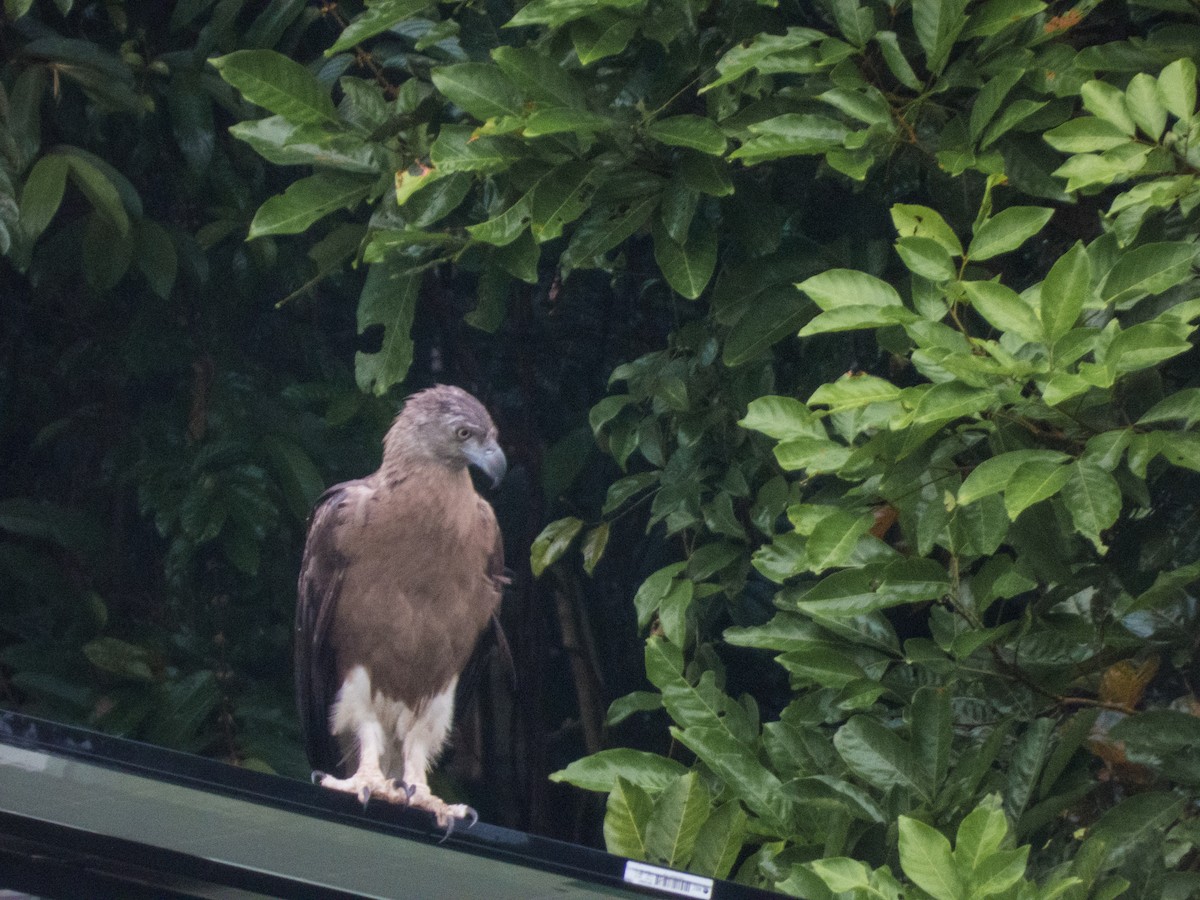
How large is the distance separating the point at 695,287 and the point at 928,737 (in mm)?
470

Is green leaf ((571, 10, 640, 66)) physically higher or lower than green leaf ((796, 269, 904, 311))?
higher

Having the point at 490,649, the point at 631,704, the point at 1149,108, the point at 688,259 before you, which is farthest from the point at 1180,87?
the point at 490,649

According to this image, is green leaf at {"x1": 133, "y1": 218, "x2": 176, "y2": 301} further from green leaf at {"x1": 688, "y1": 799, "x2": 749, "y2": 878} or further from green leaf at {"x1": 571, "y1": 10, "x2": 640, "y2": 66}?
green leaf at {"x1": 688, "y1": 799, "x2": 749, "y2": 878}

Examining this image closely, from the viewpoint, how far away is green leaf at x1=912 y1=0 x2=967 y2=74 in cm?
102

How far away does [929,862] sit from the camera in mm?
894

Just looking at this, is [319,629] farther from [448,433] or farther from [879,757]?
[879,757]

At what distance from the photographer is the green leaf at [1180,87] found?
92 centimetres

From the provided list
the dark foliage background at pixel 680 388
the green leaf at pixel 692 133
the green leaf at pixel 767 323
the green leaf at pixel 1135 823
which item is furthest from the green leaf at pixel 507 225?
the green leaf at pixel 1135 823

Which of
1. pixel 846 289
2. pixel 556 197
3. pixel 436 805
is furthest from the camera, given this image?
pixel 436 805

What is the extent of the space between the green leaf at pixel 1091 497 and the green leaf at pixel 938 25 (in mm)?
353

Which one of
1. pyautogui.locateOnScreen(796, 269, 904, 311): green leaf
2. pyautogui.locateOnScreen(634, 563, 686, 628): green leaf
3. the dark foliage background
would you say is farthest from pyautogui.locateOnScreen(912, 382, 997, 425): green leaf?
pyautogui.locateOnScreen(634, 563, 686, 628): green leaf

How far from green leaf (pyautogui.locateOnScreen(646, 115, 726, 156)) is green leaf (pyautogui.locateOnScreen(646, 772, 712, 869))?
0.53m

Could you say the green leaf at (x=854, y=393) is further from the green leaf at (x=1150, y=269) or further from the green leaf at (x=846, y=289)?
the green leaf at (x=1150, y=269)

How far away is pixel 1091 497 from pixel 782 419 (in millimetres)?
270
